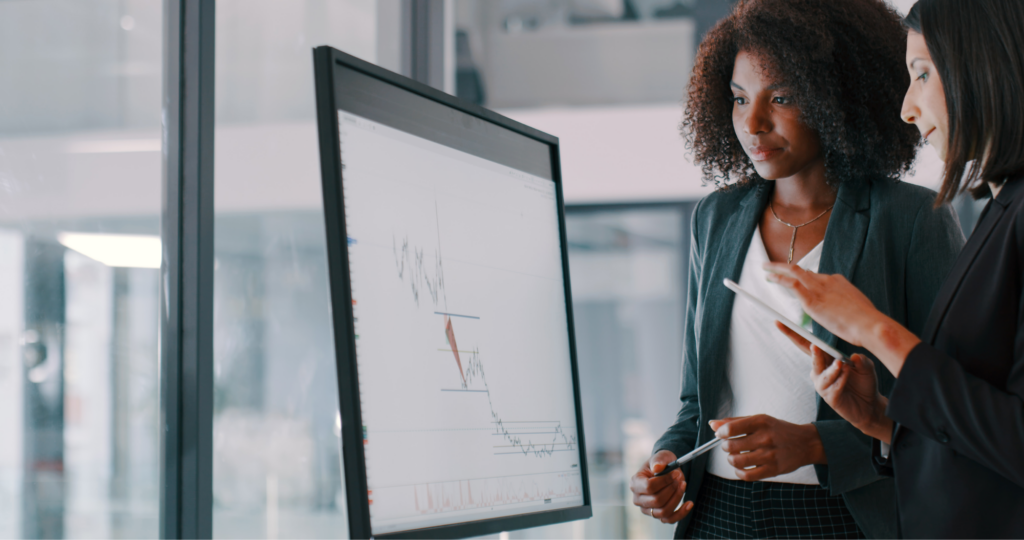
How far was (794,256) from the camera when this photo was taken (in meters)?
1.27

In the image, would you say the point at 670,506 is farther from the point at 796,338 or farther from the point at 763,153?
the point at 763,153

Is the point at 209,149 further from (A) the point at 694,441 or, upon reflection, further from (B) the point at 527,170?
(A) the point at 694,441

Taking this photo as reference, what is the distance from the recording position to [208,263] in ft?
4.70

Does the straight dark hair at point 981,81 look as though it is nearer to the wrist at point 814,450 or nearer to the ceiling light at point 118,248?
the wrist at point 814,450

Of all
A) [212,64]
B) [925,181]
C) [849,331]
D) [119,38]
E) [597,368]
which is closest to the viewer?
[849,331]

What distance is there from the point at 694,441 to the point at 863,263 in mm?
417

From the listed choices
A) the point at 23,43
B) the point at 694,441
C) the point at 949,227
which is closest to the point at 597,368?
the point at 694,441

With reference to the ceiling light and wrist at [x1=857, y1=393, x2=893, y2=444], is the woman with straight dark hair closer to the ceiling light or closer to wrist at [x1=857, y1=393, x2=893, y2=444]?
wrist at [x1=857, y1=393, x2=893, y2=444]

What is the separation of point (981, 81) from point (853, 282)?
366 mm

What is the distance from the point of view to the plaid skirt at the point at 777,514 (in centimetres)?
111

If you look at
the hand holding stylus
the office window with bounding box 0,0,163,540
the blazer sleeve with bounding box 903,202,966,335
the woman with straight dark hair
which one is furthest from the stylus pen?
the office window with bounding box 0,0,163,540

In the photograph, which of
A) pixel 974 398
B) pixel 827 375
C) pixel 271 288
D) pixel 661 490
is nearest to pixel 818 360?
pixel 827 375

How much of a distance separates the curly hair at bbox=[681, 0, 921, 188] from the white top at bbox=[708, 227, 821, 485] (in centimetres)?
19

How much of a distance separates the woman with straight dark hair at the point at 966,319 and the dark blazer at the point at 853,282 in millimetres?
187
